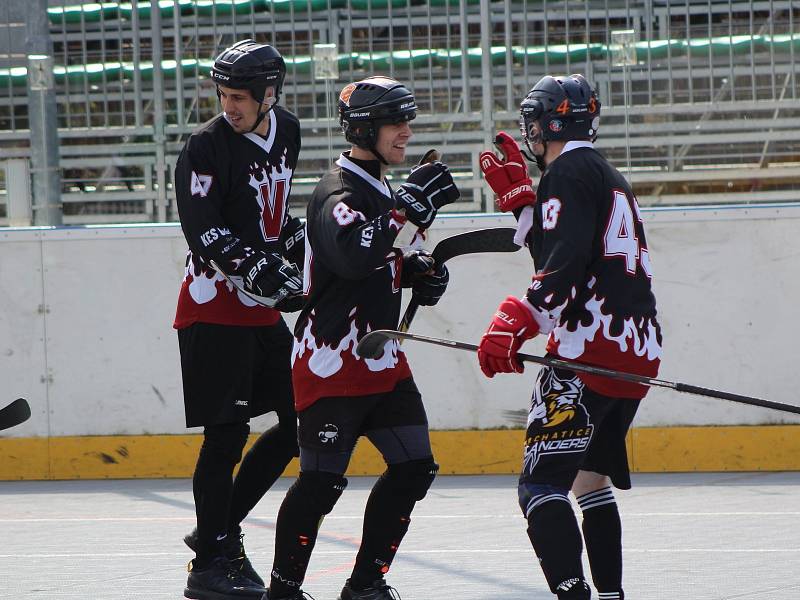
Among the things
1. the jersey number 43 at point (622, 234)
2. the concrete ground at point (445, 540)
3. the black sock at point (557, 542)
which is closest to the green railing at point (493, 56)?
the concrete ground at point (445, 540)

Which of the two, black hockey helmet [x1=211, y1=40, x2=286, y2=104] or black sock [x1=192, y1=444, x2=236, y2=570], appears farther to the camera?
black sock [x1=192, y1=444, x2=236, y2=570]

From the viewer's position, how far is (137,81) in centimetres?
820

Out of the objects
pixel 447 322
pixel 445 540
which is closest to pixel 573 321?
pixel 445 540

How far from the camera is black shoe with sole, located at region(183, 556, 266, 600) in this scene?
409cm

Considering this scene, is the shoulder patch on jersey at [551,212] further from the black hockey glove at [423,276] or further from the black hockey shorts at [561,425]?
the black hockey glove at [423,276]

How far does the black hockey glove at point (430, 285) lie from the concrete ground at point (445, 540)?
896 mm

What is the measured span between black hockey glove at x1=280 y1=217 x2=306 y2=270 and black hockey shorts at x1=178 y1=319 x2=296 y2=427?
26 centimetres

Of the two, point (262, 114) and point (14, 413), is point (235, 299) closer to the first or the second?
point (262, 114)

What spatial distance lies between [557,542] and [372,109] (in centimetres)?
119

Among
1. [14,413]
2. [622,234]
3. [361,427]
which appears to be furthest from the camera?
[361,427]

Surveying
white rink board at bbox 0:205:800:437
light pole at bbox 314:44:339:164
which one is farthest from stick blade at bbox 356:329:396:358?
light pole at bbox 314:44:339:164

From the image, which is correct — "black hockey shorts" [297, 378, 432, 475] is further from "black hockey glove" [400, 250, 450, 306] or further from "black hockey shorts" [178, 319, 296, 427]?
"black hockey shorts" [178, 319, 296, 427]

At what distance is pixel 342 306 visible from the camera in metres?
3.71

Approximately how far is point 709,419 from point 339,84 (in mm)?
2863
